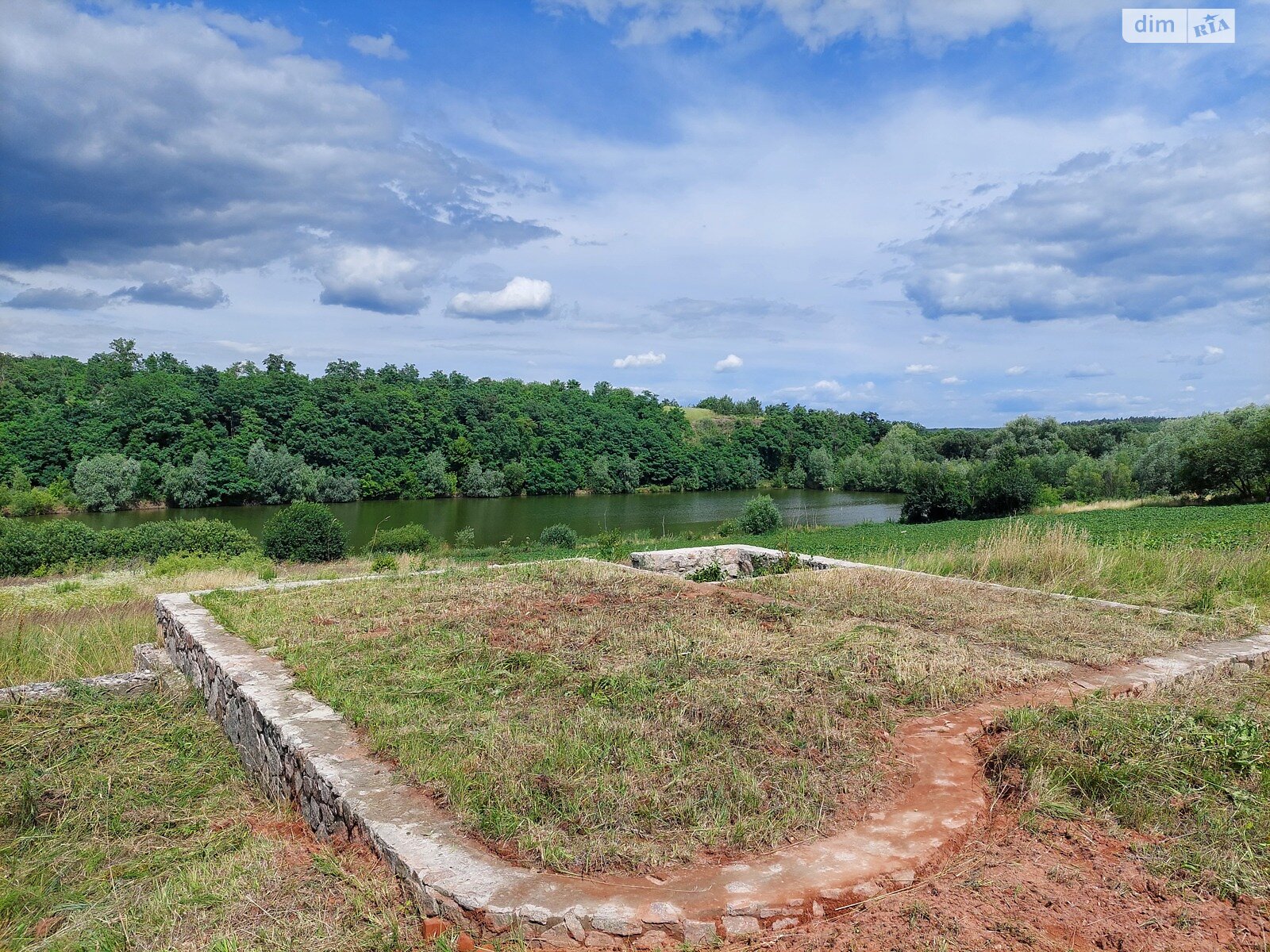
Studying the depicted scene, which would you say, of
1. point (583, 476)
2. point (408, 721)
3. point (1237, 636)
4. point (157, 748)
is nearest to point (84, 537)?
point (157, 748)

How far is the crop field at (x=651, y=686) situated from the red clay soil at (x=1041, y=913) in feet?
1.62

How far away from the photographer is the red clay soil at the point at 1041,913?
2.43 metres

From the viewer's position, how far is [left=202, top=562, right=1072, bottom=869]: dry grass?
3.07m

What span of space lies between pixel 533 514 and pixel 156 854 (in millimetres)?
44435

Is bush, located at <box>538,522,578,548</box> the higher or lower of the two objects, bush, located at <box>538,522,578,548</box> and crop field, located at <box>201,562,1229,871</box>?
the lower

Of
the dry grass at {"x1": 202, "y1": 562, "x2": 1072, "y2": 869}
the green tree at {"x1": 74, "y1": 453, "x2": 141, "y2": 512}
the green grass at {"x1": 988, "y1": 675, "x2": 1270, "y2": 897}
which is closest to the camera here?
the green grass at {"x1": 988, "y1": 675, "x2": 1270, "y2": 897}

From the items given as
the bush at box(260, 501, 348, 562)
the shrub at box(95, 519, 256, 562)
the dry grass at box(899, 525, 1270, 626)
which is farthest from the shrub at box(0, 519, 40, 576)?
the dry grass at box(899, 525, 1270, 626)

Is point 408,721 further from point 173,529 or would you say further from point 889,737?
point 173,529

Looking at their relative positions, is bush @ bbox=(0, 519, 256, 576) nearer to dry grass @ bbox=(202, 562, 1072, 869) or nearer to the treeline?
dry grass @ bbox=(202, 562, 1072, 869)

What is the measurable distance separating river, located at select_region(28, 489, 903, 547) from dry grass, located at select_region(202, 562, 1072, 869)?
2773 centimetres

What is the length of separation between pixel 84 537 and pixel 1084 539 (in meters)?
26.3

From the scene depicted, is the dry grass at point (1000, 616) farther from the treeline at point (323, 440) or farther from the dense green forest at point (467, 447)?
the treeline at point (323, 440)

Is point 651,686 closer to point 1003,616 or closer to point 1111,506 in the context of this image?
point 1003,616

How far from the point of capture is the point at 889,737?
4004mm
